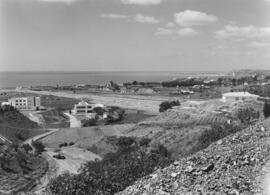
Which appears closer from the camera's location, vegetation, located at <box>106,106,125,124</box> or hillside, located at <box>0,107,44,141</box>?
hillside, located at <box>0,107,44,141</box>

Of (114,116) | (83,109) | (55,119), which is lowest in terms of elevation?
(55,119)

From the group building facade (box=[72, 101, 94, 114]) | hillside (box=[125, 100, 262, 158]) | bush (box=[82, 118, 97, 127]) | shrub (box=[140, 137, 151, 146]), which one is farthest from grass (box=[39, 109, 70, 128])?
shrub (box=[140, 137, 151, 146])

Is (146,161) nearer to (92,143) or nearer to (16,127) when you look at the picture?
(92,143)

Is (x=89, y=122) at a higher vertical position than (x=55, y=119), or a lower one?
higher

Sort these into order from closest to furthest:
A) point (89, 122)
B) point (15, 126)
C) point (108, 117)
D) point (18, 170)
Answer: point (18, 170) → point (15, 126) → point (89, 122) → point (108, 117)

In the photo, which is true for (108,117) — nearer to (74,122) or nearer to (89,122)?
(74,122)

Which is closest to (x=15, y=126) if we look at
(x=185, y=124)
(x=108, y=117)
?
(x=108, y=117)

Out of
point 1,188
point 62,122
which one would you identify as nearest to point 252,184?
point 1,188

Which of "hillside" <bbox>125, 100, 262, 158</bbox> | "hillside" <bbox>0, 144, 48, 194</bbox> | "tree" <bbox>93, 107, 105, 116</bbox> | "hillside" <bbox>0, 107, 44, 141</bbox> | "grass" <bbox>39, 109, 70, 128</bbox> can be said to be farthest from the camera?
"tree" <bbox>93, 107, 105, 116</bbox>

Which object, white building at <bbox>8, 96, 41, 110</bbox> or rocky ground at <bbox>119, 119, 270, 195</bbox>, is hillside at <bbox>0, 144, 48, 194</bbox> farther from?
white building at <bbox>8, 96, 41, 110</bbox>
